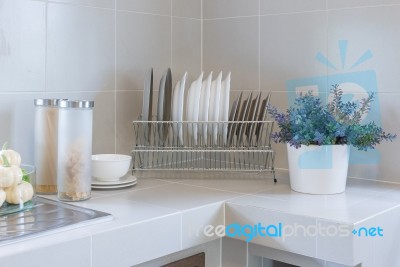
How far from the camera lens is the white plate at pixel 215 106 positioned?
166 centimetres

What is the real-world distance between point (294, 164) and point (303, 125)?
110 mm

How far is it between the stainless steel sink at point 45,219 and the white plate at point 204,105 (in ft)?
→ 1.73

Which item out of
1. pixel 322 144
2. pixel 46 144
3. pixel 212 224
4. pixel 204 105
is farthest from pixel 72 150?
pixel 322 144

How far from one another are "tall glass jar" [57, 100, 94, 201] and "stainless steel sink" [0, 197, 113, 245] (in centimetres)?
5

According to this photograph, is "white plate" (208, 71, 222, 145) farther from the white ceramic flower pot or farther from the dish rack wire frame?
the white ceramic flower pot

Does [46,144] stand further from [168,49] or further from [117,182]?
[168,49]

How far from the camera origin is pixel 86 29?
5.39 ft

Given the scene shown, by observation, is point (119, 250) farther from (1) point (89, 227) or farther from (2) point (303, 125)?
(2) point (303, 125)

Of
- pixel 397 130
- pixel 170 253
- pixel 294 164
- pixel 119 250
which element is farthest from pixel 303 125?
pixel 119 250

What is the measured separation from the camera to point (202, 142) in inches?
67.4

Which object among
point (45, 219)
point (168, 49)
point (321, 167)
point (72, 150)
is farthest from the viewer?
point (168, 49)

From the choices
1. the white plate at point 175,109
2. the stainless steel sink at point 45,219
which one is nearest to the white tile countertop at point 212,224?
the stainless steel sink at point 45,219

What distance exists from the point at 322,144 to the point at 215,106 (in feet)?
1.22

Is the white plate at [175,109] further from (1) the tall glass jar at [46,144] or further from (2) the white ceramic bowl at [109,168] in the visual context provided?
(1) the tall glass jar at [46,144]
